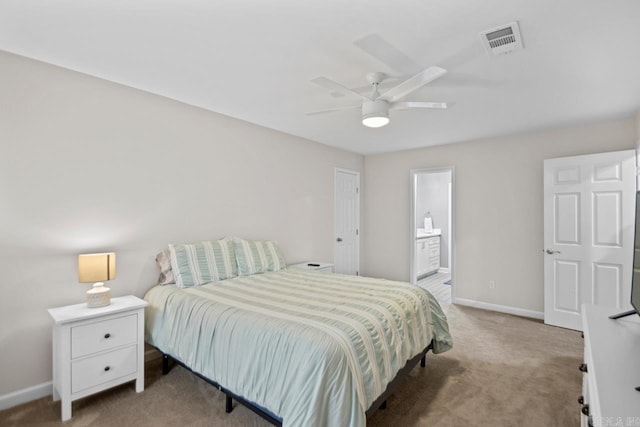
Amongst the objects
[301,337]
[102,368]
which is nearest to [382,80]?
[301,337]

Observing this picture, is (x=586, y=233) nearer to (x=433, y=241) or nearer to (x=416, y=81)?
(x=416, y=81)

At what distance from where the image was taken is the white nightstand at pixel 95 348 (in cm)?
202

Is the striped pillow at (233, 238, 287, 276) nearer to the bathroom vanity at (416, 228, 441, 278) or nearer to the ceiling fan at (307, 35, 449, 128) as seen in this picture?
the ceiling fan at (307, 35, 449, 128)

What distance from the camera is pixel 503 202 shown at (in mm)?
4242

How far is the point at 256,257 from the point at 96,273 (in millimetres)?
1432

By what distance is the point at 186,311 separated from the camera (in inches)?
89.5

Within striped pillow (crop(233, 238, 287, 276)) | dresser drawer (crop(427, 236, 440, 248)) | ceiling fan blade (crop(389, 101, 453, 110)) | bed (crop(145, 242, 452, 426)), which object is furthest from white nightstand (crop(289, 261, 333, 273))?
dresser drawer (crop(427, 236, 440, 248))

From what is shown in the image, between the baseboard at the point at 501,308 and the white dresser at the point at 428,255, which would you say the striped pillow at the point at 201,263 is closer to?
the baseboard at the point at 501,308

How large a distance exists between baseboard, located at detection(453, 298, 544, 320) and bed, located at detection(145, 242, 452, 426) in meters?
2.10

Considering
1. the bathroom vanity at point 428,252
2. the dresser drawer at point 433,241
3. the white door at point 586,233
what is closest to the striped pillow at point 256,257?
the white door at point 586,233

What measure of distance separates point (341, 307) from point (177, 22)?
2.04 meters

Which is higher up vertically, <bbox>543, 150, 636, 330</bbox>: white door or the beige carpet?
<bbox>543, 150, 636, 330</bbox>: white door

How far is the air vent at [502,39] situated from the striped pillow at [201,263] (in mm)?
2756

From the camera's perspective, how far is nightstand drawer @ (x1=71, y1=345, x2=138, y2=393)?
206 centimetres
